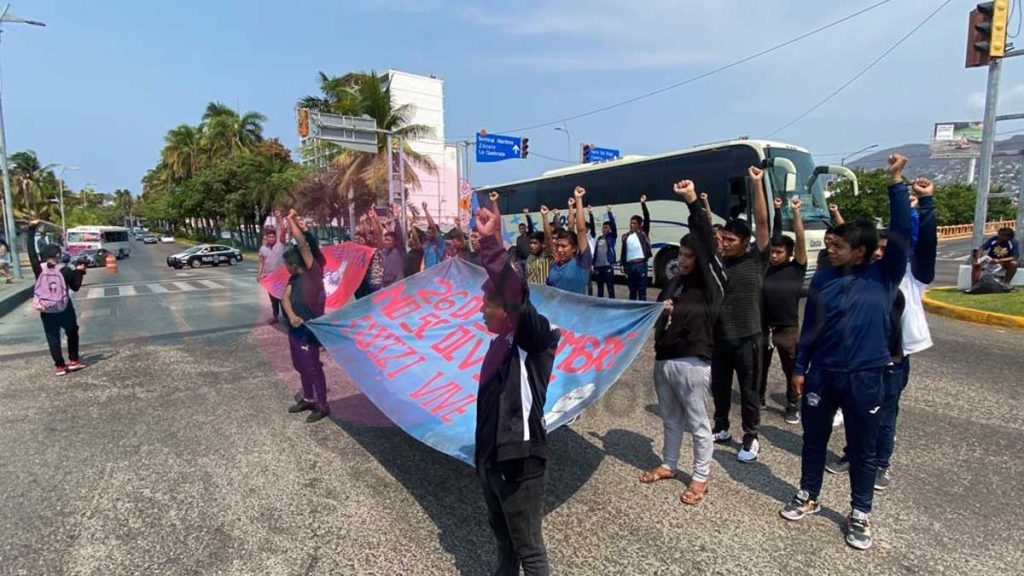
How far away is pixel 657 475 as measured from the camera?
368 cm

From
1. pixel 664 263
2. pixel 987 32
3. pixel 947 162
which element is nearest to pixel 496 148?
pixel 664 263

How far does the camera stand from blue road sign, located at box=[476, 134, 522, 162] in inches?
1062

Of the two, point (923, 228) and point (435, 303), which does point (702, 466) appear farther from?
point (435, 303)

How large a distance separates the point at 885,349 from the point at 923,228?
0.71 metres

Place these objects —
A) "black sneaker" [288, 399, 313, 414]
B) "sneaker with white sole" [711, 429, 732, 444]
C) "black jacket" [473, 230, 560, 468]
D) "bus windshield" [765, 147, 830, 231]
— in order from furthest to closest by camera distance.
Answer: "bus windshield" [765, 147, 830, 231]
"black sneaker" [288, 399, 313, 414]
"sneaker with white sole" [711, 429, 732, 444]
"black jacket" [473, 230, 560, 468]

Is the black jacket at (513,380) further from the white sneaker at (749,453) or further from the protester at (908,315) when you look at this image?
the white sneaker at (749,453)

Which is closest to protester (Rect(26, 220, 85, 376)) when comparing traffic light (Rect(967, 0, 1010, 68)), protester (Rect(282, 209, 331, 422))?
protester (Rect(282, 209, 331, 422))

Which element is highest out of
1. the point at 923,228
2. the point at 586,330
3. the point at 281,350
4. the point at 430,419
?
the point at 923,228

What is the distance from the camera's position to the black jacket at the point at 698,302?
3281 mm

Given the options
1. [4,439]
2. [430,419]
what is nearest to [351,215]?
[4,439]

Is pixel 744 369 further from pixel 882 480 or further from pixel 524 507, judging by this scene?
pixel 524 507

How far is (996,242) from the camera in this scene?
454 inches

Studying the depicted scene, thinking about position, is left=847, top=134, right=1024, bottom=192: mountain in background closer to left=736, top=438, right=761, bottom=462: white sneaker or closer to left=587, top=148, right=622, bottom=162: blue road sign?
left=736, top=438, right=761, bottom=462: white sneaker

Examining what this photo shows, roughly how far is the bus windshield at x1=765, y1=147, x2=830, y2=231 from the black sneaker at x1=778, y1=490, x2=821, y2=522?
9437mm
